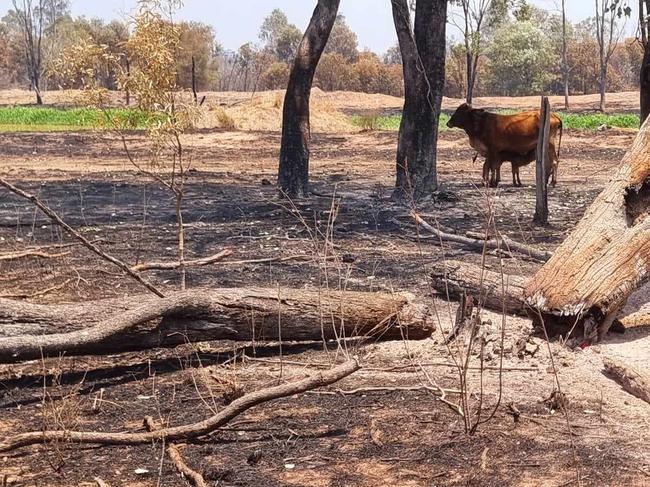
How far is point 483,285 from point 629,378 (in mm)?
1512

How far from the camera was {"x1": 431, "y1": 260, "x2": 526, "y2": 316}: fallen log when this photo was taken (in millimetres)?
6691

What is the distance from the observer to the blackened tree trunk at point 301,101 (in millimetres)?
12258

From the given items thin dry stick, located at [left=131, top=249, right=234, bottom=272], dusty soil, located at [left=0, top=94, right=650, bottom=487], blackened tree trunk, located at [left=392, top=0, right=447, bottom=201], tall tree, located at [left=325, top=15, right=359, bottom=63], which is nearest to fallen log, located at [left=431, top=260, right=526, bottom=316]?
dusty soil, located at [left=0, top=94, right=650, bottom=487]

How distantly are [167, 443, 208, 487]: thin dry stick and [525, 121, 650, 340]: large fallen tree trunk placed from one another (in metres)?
2.44

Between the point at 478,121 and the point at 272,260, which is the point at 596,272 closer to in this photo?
the point at 272,260

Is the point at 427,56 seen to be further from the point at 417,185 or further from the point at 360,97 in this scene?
the point at 360,97

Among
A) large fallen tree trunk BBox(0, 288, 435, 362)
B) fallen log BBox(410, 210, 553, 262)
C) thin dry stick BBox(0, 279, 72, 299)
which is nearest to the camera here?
large fallen tree trunk BBox(0, 288, 435, 362)

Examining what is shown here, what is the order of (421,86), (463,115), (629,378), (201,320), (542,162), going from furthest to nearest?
(463,115) → (421,86) → (542,162) → (201,320) → (629,378)

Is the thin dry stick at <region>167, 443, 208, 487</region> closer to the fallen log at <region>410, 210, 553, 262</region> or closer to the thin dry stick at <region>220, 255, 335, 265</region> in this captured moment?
the fallen log at <region>410, 210, 553, 262</region>

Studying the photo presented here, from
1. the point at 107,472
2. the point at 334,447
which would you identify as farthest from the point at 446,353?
the point at 107,472

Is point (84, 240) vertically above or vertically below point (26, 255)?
above

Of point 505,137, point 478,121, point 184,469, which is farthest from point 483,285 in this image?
point 478,121

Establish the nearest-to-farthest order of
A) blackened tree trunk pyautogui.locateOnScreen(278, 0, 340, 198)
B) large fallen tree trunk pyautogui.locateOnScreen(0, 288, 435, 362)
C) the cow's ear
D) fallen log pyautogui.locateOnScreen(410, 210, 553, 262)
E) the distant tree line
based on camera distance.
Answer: large fallen tree trunk pyautogui.locateOnScreen(0, 288, 435, 362) → fallen log pyautogui.locateOnScreen(410, 210, 553, 262) → blackened tree trunk pyautogui.locateOnScreen(278, 0, 340, 198) → the cow's ear → the distant tree line

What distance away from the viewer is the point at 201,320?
5.95 meters
